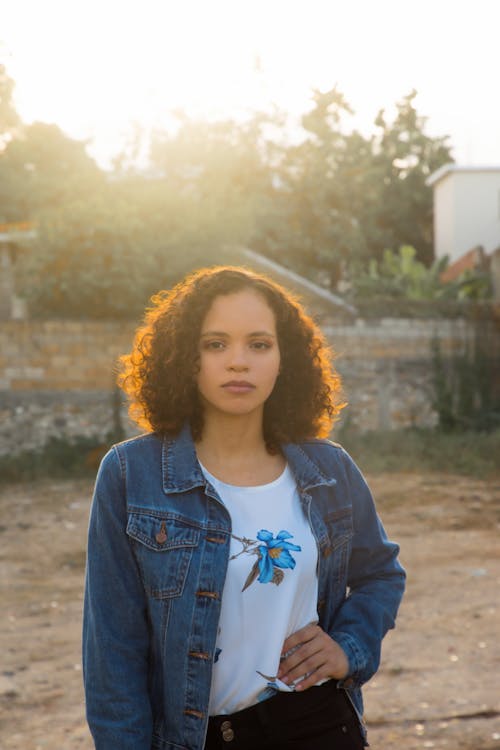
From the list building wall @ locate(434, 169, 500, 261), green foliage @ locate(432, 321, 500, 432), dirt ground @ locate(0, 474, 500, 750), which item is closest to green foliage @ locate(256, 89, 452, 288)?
building wall @ locate(434, 169, 500, 261)

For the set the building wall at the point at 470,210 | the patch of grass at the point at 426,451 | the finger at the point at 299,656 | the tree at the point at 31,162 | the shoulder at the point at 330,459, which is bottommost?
the patch of grass at the point at 426,451

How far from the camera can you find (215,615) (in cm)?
193

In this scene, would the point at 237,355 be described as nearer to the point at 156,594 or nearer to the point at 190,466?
the point at 190,466

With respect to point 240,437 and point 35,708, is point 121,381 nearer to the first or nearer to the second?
point 240,437

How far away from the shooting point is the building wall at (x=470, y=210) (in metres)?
30.7

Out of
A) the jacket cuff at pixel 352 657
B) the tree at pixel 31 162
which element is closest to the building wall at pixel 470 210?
the tree at pixel 31 162

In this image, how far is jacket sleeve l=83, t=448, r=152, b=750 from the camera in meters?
1.91

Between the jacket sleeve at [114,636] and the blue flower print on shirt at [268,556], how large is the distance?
228 millimetres

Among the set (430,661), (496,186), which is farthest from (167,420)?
(496,186)

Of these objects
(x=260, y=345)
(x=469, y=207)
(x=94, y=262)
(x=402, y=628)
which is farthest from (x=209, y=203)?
(x=469, y=207)

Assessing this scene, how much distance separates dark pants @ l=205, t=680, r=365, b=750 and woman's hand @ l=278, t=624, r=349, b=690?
0.04 metres

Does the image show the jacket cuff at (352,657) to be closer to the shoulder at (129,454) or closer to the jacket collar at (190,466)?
the jacket collar at (190,466)

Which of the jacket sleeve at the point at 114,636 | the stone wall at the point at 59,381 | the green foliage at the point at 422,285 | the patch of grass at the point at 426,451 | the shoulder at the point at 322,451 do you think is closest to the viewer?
the jacket sleeve at the point at 114,636

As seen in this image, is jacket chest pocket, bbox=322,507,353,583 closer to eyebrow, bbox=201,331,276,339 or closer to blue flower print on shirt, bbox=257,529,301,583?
blue flower print on shirt, bbox=257,529,301,583
